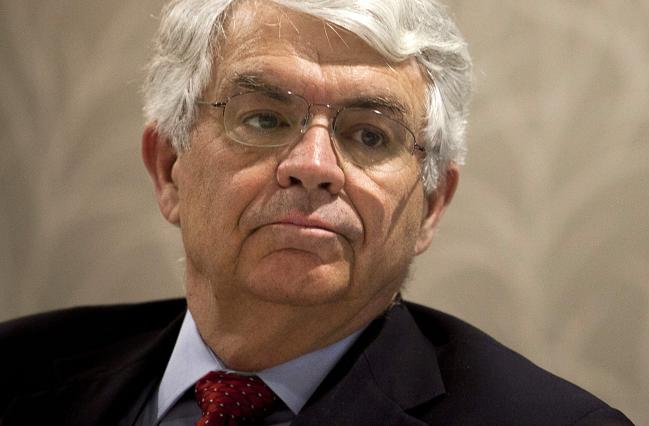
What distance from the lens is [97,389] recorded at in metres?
1.81

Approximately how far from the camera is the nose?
4.89ft

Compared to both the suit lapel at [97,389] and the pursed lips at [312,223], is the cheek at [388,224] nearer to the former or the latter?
the pursed lips at [312,223]

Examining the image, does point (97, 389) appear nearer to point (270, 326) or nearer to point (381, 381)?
point (270, 326)

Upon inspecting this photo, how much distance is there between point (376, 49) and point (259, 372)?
0.60 m

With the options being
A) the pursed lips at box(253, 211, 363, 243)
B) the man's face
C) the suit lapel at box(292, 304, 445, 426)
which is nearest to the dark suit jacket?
the suit lapel at box(292, 304, 445, 426)

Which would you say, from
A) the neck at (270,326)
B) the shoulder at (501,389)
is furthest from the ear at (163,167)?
the shoulder at (501,389)

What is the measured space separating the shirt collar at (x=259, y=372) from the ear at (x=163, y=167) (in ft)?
0.70

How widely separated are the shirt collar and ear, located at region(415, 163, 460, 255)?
8.6 inches

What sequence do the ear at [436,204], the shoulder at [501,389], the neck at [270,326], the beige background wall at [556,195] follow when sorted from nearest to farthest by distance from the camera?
1. the shoulder at [501,389]
2. the neck at [270,326]
3. the ear at [436,204]
4. the beige background wall at [556,195]

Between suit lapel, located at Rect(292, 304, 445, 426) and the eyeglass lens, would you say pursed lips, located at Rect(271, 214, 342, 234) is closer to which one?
the eyeglass lens

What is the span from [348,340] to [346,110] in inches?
16.5

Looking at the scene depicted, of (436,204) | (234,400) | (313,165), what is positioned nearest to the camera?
(313,165)

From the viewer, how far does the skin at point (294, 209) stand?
1506mm

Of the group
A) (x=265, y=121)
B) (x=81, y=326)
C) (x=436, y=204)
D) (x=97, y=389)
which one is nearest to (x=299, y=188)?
(x=265, y=121)
